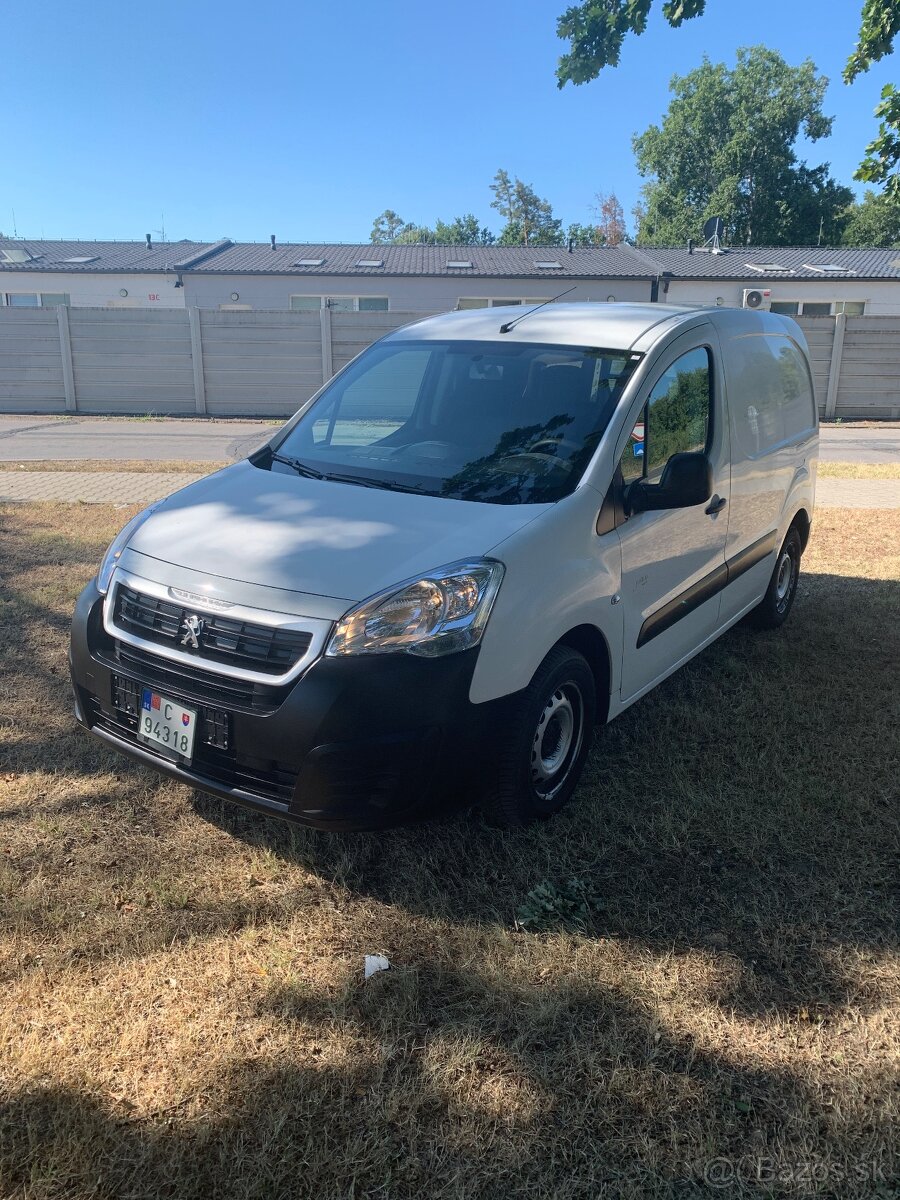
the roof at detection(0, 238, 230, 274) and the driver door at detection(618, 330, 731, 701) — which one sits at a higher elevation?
the roof at detection(0, 238, 230, 274)

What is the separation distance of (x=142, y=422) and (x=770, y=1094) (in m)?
19.2

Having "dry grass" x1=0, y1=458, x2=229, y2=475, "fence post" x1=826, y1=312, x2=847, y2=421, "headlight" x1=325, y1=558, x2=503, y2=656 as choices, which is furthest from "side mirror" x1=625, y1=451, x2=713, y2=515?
"fence post" x1=826, y1=312, x2=847, y2=421

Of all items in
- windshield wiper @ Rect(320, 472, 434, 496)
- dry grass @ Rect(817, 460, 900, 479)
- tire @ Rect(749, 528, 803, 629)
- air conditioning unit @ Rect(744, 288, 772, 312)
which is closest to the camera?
windshield wiper @ Rect(320, 472, 434, 496)

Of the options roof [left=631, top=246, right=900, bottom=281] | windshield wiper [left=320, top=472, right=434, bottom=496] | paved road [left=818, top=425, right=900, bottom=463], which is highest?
roof [left=631, top=246, right=900, bottom=281]

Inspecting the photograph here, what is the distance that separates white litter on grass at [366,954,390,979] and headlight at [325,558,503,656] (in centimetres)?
93

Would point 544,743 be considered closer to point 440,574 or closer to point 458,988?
point 440,574

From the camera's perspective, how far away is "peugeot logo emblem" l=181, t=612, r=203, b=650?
2.97m

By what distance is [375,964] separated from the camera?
2766 millimetres

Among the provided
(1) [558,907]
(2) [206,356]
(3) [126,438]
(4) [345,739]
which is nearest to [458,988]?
(1) [558,907]

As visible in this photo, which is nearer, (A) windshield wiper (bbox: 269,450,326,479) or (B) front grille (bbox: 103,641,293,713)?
(B) front grille (bbox: 103,641,293,713)

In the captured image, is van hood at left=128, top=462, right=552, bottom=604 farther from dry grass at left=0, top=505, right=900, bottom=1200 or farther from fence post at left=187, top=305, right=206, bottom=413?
fence post at left=187, top=305, right=206, bottom=413

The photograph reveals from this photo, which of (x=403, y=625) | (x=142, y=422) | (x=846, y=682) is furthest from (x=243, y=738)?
(x=142, y=422)

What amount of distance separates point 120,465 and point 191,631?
10.6m

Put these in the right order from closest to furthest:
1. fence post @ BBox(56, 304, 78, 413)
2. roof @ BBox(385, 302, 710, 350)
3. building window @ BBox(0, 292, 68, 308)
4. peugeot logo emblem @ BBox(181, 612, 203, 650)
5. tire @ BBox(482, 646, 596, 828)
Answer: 1. peugeot logo emblem @ BBox(181, 612, 203, 650)
2. tire @ BBox(482, 646, 596, 828)
3. roof @ BBox(385, 302, 710, 350)
4. fence post @ BBox(56, 304, 78, 413)
5. building window @ BBox(0, 292, 68, 308)
